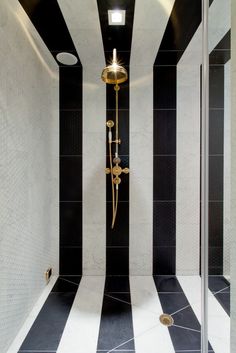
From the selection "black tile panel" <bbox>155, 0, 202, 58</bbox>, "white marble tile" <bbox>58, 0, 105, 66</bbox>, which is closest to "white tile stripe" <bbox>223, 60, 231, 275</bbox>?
"black tile panel" <bbox>155, 0, 202, 58</bbox>

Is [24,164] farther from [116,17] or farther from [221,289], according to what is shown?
[221,289]

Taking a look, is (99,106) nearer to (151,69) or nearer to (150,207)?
(151,69)

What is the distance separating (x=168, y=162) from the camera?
2.28m

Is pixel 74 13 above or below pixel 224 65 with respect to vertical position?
above

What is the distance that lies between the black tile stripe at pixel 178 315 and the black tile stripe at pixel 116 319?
0.26 metres

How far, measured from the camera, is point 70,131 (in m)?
2.29

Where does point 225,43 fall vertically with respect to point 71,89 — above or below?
below

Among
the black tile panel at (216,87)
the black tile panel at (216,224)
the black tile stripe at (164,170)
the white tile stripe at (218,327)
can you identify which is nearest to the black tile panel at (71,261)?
the black tile stripe at (164,170)

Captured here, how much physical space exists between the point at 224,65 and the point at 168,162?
4.29 feet

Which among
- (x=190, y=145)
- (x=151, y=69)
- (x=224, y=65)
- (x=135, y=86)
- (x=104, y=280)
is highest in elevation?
(x=151, y=69)

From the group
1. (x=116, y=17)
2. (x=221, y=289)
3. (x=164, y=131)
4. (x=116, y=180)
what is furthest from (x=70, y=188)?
(x=221, y=289)

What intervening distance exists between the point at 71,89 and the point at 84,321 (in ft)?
6.44

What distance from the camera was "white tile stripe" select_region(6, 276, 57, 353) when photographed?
4.48ft

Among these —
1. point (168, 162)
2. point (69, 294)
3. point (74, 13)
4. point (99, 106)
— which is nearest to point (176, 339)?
point (69, 294)
